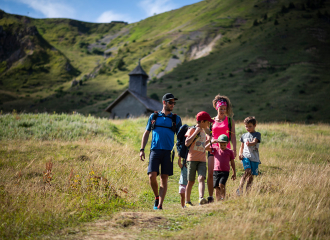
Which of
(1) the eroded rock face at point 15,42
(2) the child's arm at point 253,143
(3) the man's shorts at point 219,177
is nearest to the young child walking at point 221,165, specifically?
(3) the man's shorts at point 219,177

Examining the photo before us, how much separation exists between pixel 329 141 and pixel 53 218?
16.2 metres

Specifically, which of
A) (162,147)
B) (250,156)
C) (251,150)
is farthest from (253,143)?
(162,147)

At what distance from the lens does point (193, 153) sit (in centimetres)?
515

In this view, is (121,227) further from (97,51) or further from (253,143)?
(97,51)

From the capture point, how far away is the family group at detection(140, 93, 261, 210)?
5.13 metres

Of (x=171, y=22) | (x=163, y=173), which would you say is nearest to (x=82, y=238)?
(x=163, y=173)

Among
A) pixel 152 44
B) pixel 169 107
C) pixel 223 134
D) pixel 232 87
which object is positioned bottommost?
pixel 223 134

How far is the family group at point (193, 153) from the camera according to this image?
5.13 meters

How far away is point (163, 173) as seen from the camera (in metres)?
5.19

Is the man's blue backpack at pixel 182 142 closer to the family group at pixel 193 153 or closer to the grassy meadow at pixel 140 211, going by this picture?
the family group at pixel 193 153

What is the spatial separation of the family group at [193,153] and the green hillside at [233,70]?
35.4 meters

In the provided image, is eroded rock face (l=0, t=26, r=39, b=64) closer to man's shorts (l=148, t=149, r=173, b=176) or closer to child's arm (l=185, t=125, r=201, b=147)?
man's shorts (l=148, t=149, r=173, b=176)

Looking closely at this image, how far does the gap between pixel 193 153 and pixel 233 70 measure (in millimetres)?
65470

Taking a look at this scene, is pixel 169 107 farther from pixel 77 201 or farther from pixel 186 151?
pixel 77 201
